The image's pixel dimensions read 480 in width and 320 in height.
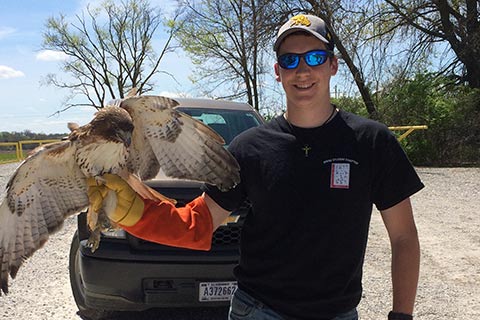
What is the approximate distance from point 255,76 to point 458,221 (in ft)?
54.3

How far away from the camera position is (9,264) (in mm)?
2311

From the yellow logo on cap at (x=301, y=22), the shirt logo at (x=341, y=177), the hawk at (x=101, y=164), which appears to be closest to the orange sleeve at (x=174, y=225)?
the hawk at (x=101, y=164)

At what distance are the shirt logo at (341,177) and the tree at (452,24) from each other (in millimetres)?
19512

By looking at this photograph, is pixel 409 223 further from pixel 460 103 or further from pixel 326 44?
pixel 460 103

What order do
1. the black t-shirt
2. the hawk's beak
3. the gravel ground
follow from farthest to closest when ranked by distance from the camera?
the gravel ground < the hawk's beak < the black t-shirt

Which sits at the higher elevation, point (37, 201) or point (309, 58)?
point (309, 58)

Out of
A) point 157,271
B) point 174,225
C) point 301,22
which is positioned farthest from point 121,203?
point 157,271

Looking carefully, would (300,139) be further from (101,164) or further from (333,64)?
(101,164)

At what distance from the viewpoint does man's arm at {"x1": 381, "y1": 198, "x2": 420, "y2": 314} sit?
203 centimetres

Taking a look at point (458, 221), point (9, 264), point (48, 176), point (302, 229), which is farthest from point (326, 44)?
point (458, 221)

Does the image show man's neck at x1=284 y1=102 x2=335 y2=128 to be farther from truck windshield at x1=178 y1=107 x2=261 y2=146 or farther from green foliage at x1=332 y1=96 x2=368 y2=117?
green foliage at x1=332 y1=96 x2=368 y2=117

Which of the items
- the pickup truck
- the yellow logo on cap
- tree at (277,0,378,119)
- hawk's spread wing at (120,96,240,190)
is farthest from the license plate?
tree at (277,0,378,119)

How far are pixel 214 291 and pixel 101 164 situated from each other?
169 centimetres

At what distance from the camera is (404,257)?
80.7 inches
